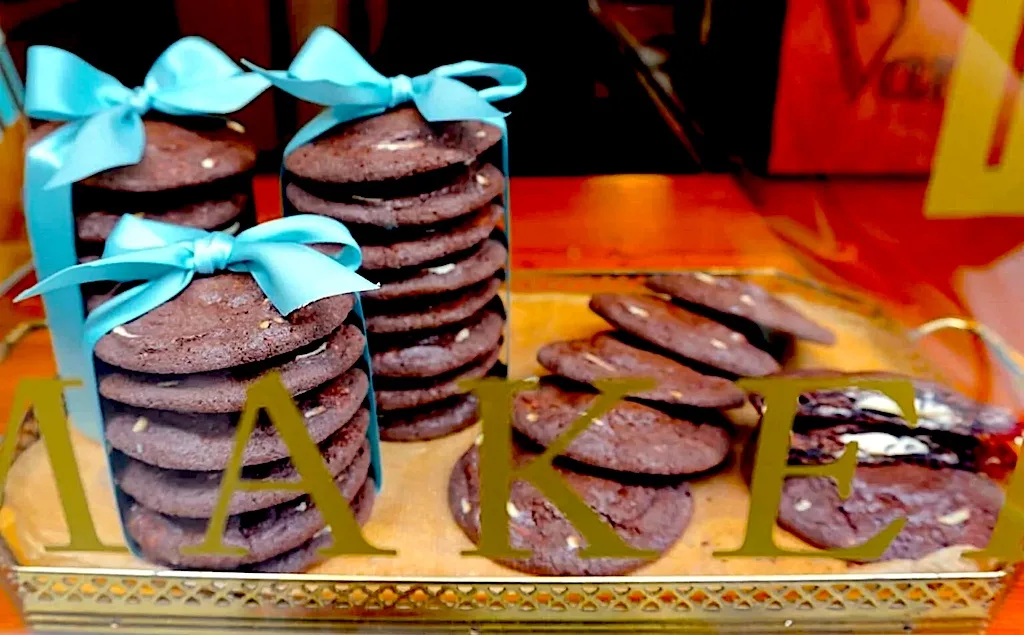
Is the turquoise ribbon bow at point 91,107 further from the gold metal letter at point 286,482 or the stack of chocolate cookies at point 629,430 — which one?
the stack of chocolate cookies at point 629,430

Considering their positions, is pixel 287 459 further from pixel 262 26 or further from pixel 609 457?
pixel 262 26

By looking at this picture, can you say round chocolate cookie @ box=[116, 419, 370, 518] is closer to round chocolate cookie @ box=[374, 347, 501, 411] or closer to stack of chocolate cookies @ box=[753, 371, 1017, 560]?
round chocolate cookie @ box=[374, 347, 501, 411]

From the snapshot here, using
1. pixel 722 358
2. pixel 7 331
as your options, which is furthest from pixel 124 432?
pixel 722 358

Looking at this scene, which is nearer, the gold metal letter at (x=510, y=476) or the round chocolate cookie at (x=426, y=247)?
the gold metal letter at (x=510, y=476)

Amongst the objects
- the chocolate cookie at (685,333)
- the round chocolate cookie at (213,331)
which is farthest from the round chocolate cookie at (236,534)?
the chocolate cookie at (685,333)

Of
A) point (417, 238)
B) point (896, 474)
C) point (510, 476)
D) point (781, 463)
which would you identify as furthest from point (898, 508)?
point (417, 238)

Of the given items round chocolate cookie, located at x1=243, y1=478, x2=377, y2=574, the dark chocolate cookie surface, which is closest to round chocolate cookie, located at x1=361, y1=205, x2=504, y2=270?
the dark chocolate cookie surface
